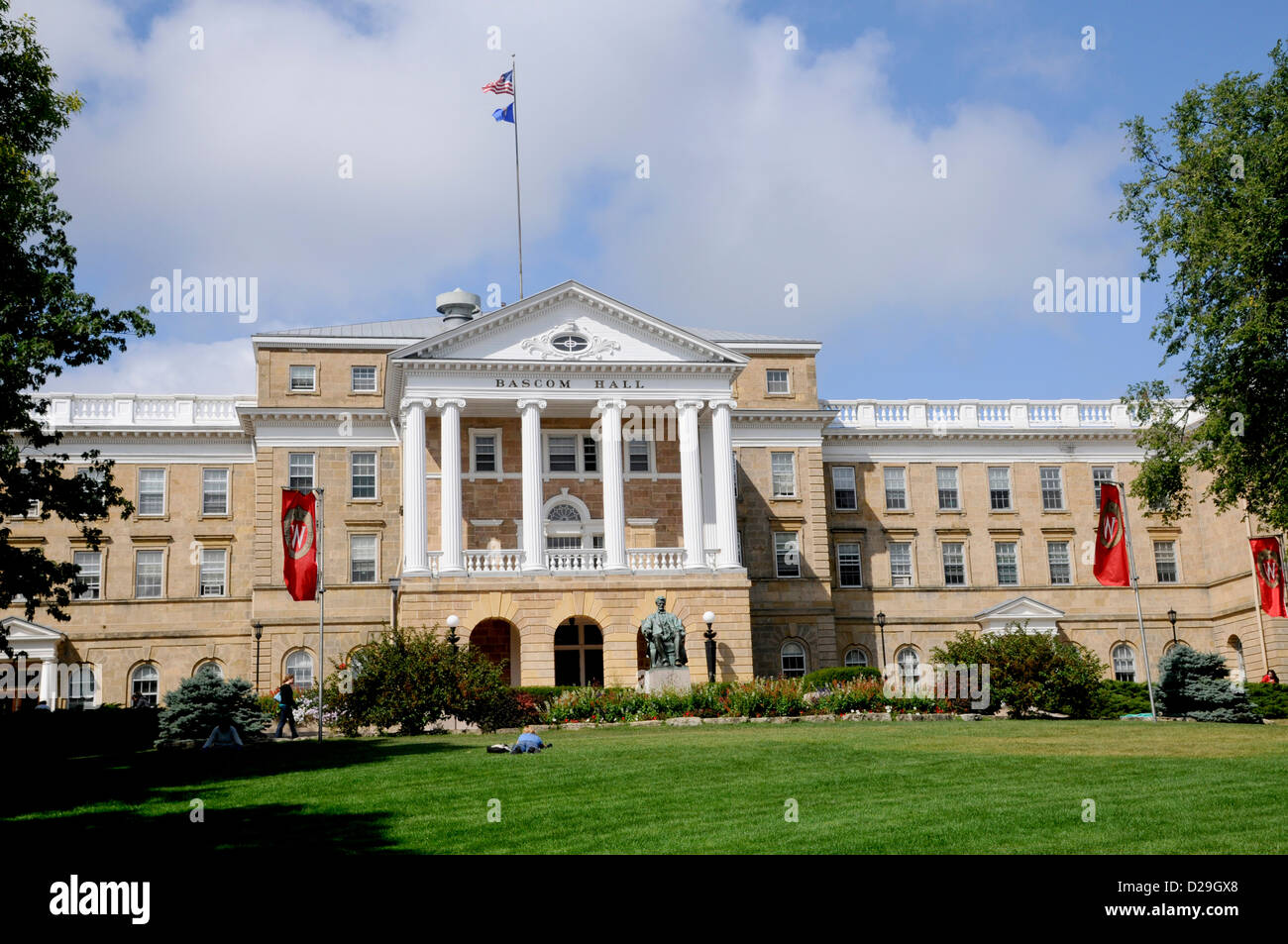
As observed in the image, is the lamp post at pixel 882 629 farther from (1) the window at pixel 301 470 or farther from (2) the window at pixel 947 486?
(1) the window at pixel 301 470

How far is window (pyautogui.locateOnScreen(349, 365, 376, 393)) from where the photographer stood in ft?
179

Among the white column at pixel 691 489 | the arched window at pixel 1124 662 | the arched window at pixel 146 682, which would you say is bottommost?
the arched window at pixel 1124 662

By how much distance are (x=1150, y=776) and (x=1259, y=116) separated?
19.0 meters

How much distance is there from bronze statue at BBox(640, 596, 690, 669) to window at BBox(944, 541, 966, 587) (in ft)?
69.0

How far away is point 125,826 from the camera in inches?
663

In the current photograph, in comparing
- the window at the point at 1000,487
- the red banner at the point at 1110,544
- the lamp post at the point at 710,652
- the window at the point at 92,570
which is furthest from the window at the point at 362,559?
the red banner at the point at 1110,544

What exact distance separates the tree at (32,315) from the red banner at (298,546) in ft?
34.7

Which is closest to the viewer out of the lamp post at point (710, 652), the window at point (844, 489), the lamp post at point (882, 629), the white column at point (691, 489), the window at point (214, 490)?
the lamp post at point (710, 652)

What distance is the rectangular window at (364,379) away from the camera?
179 feet

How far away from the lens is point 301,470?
5325cm

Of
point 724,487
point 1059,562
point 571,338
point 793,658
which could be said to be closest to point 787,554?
point 793,658

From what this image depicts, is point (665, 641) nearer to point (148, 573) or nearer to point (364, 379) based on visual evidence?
point (364, 379)
